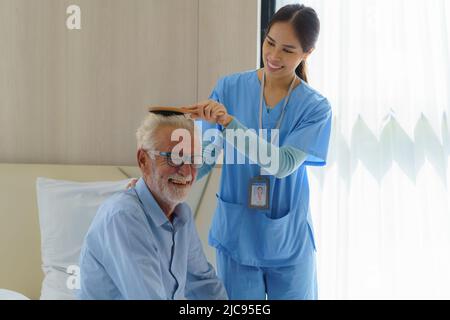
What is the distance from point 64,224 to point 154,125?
610 mm

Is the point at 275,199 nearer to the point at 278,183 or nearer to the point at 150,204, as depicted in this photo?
the point at 278,183

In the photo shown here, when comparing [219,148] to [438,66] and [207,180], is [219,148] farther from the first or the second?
[438,66]

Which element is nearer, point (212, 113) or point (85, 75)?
point (212, 113)

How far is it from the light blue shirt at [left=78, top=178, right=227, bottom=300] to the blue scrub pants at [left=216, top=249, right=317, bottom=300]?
266 millimetres

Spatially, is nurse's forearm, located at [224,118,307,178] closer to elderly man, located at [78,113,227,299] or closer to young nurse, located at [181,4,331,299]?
young nurse, located at [181,4,331,299]

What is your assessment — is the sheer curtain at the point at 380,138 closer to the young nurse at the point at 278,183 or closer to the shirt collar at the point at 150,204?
the young nurse at the point at 278,183

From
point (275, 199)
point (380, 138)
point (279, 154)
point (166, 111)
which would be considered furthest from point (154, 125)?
point (380, 138)

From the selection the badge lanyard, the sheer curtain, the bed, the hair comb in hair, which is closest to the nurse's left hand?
the hair comb in hair

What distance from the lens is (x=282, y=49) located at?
1.44m

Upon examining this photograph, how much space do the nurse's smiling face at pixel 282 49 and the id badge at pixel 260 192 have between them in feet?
1.02

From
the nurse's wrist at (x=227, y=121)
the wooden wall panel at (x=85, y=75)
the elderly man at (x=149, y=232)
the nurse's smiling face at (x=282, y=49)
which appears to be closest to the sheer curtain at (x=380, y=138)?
the wooden wall panel at (x=85, y=75)

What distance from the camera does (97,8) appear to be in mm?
1886

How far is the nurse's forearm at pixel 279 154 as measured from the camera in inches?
51.6

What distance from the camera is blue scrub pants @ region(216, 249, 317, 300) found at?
4.68 ft
